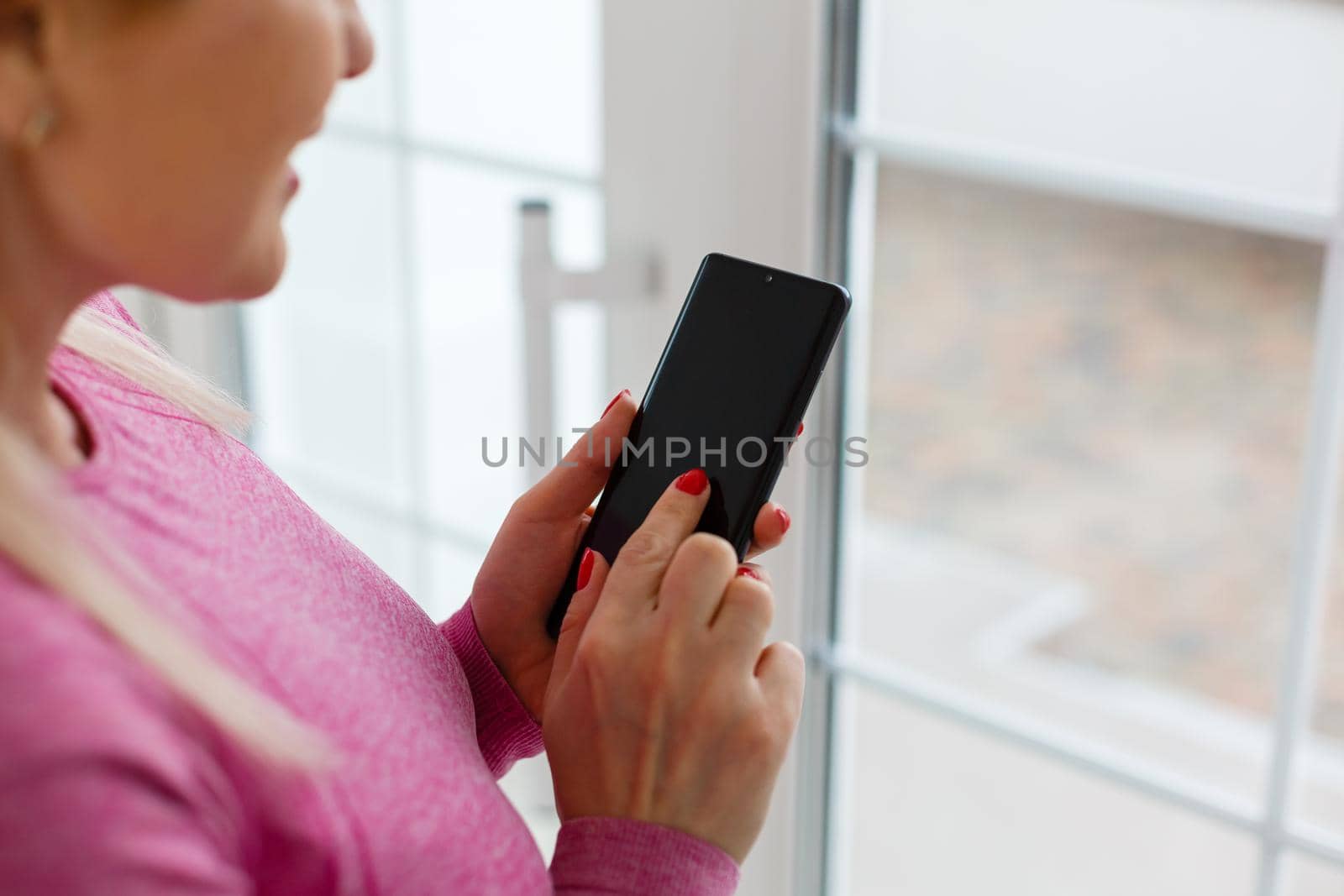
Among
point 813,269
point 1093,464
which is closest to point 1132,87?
point 813,269

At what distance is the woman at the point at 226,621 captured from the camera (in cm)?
33

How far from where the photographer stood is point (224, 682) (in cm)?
35

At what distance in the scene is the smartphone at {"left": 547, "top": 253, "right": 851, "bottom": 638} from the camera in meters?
0.54

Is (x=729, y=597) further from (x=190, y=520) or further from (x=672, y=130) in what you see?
(x=672, y=130)

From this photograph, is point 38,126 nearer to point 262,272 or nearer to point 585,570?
point 262,272

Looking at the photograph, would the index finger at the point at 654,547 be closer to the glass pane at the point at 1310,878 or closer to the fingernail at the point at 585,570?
the fingernail at the point at 585,570

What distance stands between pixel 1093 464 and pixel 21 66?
2849 mm

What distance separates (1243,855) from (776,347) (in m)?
0.55

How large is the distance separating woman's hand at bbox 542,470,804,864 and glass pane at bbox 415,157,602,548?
52 centimetres

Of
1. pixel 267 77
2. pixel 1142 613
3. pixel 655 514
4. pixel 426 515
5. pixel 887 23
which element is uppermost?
pixel 887 23

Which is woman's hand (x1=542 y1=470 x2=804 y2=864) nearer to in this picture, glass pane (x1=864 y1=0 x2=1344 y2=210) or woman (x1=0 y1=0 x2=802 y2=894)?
woman (x1=0 y1=0 x2=802 y2=894)

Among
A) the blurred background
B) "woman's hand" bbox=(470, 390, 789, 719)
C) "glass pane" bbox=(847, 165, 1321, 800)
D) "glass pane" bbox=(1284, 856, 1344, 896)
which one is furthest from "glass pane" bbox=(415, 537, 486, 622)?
"glass pane" bbox=(847, 165, 1321, 800)

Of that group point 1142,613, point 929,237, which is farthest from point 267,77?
point 929,237

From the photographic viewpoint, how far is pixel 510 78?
0.99 m
